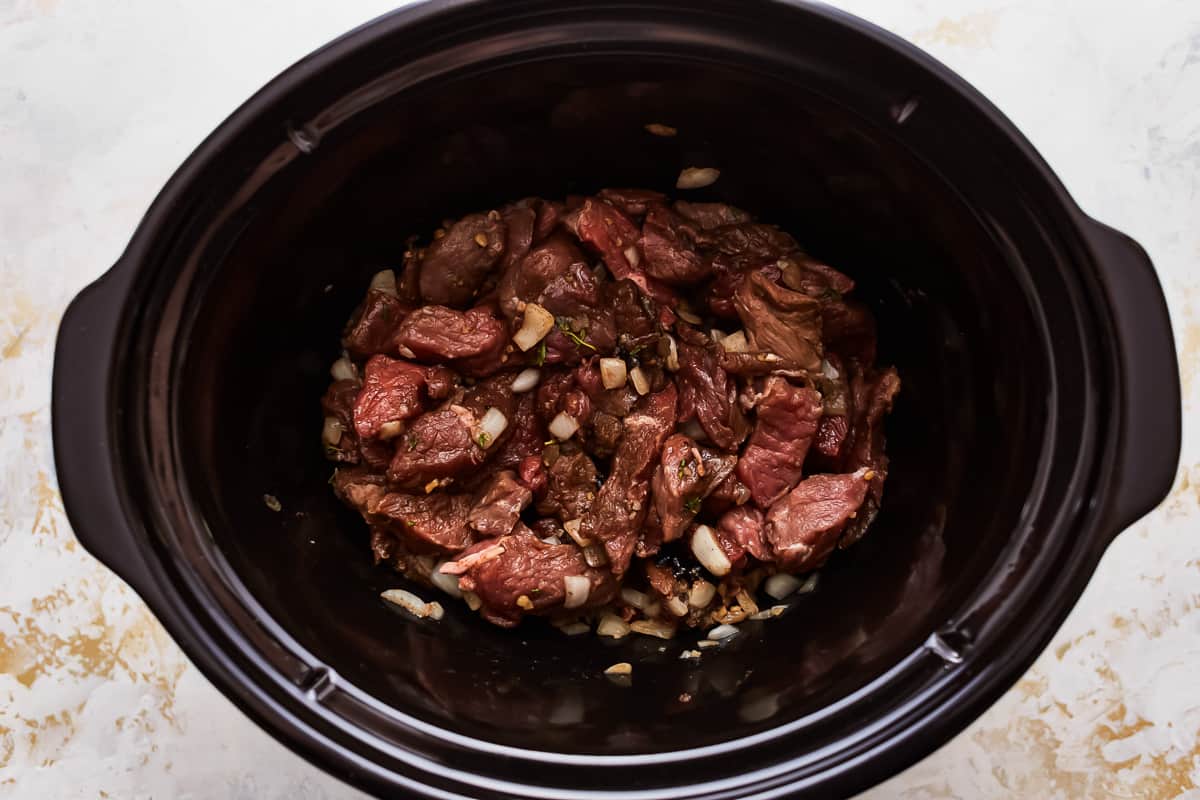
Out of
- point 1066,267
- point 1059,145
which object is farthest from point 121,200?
point 1059,145

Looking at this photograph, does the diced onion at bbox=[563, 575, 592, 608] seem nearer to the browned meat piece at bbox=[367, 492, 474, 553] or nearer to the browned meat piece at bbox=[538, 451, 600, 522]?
the browned meat piece at bbox=[538, 451, 600, 522]

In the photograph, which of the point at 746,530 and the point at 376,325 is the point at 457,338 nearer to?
the point at 376,325

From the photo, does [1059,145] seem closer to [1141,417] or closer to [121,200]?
[1141,417]

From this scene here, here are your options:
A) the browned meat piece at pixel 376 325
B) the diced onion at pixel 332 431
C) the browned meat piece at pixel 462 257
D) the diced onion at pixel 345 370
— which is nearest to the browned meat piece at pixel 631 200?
the browned meat piece at pixel 462 257

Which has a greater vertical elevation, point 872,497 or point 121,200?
point 872,497

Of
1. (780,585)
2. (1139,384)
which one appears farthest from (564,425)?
(1139,384)

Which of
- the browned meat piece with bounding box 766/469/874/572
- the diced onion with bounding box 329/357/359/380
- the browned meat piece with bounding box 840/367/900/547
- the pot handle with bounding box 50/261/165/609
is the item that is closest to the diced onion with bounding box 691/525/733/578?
the browned meat piece with bounding box 766/469/874/572
